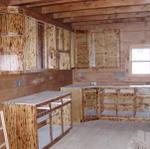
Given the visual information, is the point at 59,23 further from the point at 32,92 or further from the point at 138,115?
the point at 138,115

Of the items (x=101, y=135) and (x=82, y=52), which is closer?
(x=101, y=135)

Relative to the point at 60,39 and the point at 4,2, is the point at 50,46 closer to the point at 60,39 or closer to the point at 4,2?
the point at 60,39

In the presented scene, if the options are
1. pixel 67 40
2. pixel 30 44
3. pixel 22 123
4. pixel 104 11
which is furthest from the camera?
pixel 67 40

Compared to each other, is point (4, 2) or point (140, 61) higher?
point (4, 2)

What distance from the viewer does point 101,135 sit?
14.4 feet

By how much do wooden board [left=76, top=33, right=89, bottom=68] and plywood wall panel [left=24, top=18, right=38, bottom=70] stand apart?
87.4 inches

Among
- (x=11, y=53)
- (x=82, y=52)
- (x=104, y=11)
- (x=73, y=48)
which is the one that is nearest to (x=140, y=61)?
(x=82, y=52)

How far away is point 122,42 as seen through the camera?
19.2ft

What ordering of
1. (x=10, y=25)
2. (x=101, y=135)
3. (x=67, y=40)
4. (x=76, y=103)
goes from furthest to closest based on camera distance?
(x=67, y=40) < (x=76, y=103) < (x=101, y=135) < (x=10, y=25)

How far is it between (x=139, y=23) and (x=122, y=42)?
634 mm

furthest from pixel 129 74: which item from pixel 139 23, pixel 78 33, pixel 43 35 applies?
pixel 43 35

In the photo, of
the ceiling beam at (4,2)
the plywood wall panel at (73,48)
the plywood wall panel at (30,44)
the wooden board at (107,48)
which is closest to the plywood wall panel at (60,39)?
the plywood wall panel at (73,48)

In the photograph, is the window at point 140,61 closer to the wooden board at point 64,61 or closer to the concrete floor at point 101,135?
the concrete floor at point 101,135

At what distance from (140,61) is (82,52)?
5.10 feet
